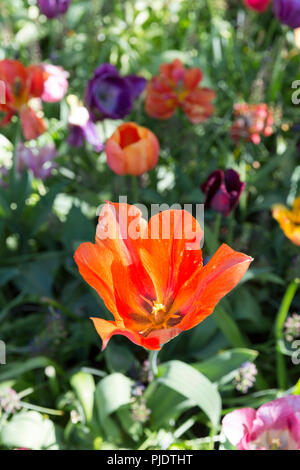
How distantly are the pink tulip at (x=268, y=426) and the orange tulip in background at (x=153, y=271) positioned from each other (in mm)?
190

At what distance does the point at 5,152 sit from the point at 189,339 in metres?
0.77

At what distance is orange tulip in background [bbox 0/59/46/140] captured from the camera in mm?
1317

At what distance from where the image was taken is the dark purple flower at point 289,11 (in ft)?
4.31

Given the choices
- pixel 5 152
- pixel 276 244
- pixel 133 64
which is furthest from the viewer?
pixel 133 64

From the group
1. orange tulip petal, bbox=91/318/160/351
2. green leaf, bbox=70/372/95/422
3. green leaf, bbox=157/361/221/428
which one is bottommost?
green leaf, bbox=70/372/95/422

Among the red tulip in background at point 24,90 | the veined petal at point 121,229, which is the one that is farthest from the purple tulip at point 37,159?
the veined petal at point 121,229

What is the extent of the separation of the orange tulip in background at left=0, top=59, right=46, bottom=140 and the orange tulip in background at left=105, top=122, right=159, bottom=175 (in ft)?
1.12

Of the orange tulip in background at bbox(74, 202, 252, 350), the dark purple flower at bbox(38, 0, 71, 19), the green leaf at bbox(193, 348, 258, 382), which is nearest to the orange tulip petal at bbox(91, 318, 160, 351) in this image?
the orange tulip in background at bbox(74, 202, 252, 350)

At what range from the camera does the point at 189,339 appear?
1.27 meters

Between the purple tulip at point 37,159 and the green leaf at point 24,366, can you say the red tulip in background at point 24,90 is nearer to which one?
the purple tulip at point 37,159

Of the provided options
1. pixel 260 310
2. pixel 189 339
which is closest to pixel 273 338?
pixel 260 310

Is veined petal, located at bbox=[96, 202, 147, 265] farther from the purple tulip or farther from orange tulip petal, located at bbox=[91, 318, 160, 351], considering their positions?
the purple tulip

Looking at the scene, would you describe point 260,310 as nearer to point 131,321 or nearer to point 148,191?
point 148,191

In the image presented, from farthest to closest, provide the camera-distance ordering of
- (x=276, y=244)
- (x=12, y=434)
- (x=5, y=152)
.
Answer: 1. (x=5, y=152)
2. (x=276, y=244)
3. (x=12, y=434)
